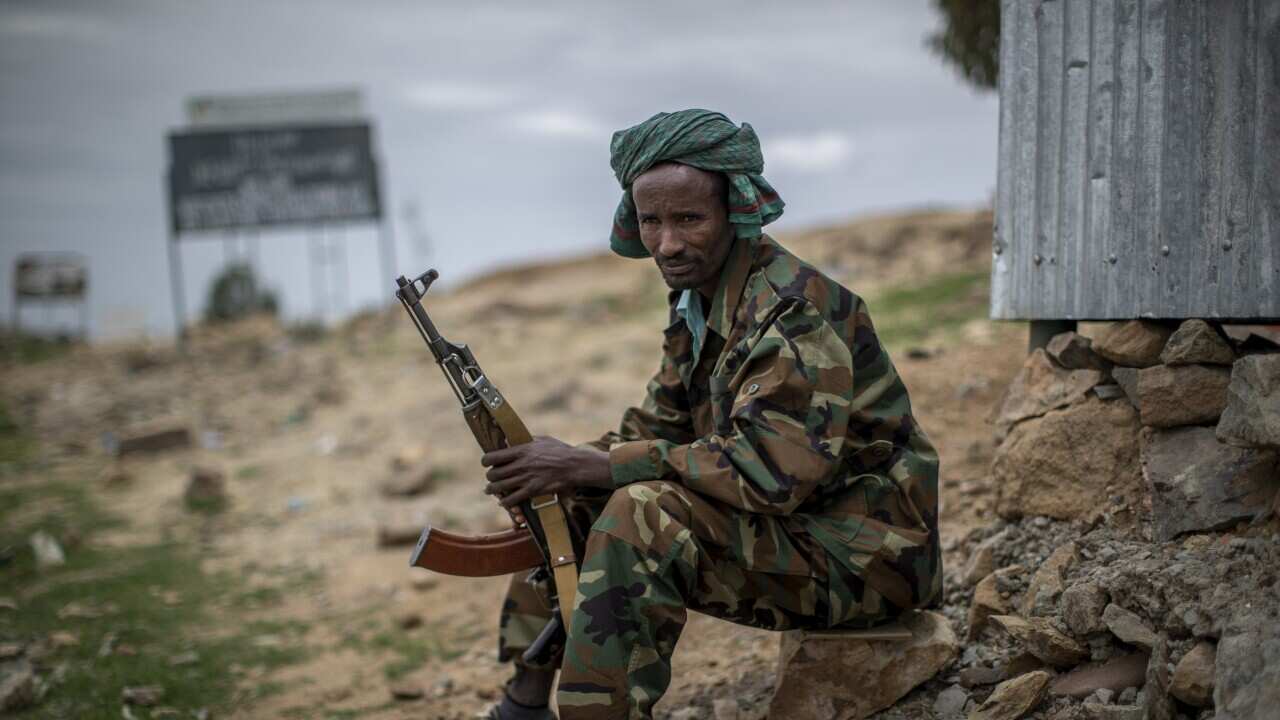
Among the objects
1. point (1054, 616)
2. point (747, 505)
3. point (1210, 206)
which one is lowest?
point (1054, 616)

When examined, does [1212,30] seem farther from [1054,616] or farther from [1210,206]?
[1054,616]

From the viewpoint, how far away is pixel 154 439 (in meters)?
9.77

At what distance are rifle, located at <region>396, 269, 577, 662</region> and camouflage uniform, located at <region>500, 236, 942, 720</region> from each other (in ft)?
0.46

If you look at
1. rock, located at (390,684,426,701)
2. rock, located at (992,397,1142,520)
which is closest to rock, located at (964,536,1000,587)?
rock, located at (992,397,1142,520)

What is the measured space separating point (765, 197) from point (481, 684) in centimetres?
244

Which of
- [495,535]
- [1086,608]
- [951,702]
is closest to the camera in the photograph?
[1086,608]

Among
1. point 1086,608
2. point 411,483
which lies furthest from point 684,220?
point 411,483

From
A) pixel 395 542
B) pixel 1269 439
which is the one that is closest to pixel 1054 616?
pixel 1269 439

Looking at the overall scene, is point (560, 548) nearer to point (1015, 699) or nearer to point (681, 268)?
point (681, 268)

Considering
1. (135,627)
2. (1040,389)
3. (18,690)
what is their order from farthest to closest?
(135,627), (18,690), (1040,389)

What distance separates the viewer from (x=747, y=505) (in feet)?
8.50

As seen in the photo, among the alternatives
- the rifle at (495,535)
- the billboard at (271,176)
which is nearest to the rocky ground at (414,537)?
the rifle at (495,535)

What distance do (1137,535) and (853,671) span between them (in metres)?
0.97

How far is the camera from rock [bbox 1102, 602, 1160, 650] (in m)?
2.68
